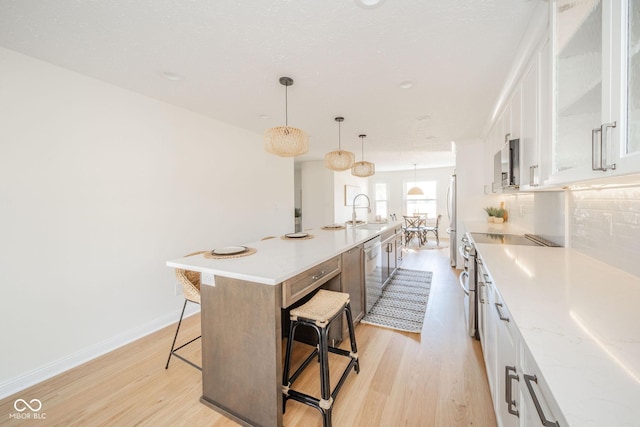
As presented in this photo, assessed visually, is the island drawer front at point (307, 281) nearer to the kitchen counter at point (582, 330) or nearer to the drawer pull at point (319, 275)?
the drawer pull at point (319, 275)

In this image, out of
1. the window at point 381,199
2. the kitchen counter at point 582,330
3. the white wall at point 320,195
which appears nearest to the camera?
the kitchen counter at point 582,330

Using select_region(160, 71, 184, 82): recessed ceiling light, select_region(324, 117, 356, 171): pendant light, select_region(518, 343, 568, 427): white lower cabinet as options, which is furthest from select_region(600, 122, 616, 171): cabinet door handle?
select_region(160, 71, 184, 82): recessed ceiling light

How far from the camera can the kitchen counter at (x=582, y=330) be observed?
49 centimetres

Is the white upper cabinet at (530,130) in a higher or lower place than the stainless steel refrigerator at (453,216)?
higher

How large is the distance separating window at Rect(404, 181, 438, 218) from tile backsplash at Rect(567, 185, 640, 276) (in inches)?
274

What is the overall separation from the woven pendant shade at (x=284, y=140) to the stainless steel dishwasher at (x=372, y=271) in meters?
1.21

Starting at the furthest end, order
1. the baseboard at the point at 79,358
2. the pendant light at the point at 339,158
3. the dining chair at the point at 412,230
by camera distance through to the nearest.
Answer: the dining chair at the point at 412,230 < the pendant light at the point at 339,158 < the baseboard at the point at 79,358

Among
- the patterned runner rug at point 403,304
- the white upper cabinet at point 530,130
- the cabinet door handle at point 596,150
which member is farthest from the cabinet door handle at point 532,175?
the patterned runner rug at point 403,304

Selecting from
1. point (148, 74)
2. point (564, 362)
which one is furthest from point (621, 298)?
point (148, 74)

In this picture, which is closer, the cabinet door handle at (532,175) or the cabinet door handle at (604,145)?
the cabinet door handle at (604,145)

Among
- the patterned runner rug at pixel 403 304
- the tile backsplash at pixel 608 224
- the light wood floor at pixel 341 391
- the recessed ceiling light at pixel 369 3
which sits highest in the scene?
the recessed ceiling light at pixel 369 3

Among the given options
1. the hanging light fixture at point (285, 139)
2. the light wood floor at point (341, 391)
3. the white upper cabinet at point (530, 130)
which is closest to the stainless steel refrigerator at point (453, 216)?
the light wood floor at point (341, 391)

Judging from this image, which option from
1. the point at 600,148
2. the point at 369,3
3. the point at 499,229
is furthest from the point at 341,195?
the point at 600,148

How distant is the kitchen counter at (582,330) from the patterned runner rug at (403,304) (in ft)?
4.68
